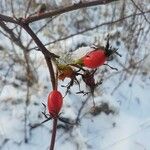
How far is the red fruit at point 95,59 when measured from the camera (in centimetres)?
50

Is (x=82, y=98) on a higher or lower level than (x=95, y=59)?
higher

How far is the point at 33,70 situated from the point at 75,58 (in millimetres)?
1989

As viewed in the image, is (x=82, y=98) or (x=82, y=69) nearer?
(x=82, y=69)

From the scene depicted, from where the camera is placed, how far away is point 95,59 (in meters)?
0.50

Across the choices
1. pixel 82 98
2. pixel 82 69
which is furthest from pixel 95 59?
pixel 82 98

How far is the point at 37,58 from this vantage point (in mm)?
2617

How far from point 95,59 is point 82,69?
21 mm

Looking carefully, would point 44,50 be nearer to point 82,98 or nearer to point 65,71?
point 65,71

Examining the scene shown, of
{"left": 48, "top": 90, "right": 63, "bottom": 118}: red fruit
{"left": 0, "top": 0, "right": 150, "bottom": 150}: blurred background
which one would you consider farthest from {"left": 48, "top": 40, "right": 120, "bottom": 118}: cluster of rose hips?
{"left": 0, "top": 0, "right": 150, "bottom": 150}: blurred background

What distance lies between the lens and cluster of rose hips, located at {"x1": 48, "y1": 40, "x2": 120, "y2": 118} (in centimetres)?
50

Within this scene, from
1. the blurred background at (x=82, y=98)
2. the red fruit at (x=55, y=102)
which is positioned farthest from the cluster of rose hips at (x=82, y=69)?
the blurred background at (x=82, y=98)

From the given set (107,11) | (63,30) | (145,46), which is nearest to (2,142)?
(63,30)

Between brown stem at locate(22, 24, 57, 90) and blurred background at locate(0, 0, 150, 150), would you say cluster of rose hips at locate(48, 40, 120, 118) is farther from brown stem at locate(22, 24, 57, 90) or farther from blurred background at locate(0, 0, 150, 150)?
blurred background at locate(0, 0, 150, 150)

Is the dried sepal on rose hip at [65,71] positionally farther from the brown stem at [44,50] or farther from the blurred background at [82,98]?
the blurred background at [82,98]
